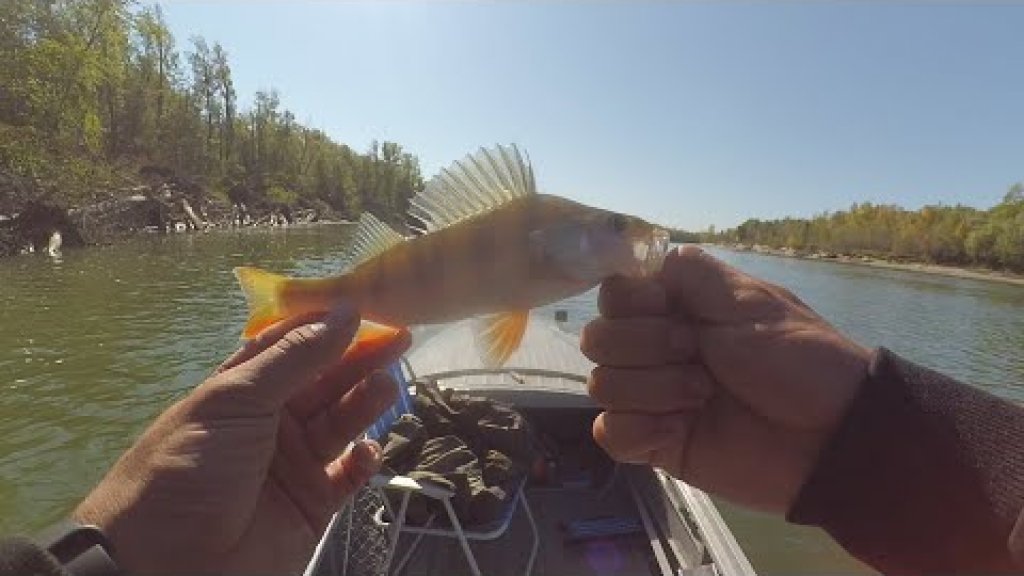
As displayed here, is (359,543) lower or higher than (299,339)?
lower

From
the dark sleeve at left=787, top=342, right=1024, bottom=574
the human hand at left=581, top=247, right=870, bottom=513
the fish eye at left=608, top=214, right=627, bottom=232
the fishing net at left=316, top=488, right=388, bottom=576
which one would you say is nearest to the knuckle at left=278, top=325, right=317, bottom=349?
the human hand at left=581, top=247, right=870, bottom=513

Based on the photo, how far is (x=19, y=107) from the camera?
139 feet

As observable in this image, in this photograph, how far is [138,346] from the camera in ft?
56.2

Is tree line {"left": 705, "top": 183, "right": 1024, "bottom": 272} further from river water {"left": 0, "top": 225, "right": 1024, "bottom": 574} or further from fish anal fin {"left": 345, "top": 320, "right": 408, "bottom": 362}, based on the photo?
fish anal fin {"left": 345, "top": 320, "right": 408, "bottom": 362}

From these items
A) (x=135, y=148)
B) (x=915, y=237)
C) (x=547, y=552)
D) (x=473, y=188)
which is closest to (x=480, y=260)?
(x=473, y=188)

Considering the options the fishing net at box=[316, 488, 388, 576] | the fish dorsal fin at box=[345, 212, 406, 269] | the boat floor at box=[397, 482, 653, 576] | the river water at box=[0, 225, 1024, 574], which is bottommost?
the river water at box=[0, 225, 1024, 574]

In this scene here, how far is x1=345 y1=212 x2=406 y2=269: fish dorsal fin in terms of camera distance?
252cm

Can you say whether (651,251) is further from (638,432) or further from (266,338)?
(266,338)

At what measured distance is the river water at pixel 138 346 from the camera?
9.90 meters

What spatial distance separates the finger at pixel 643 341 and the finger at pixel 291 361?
94cm

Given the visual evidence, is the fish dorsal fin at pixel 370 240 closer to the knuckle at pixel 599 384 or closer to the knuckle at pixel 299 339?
the knuckle at pixel 299 339

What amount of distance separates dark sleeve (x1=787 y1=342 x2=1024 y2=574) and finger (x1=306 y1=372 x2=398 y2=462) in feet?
5.80

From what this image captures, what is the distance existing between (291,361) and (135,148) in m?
79.6

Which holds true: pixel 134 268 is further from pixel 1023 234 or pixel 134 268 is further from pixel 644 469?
pixel 1023 234
